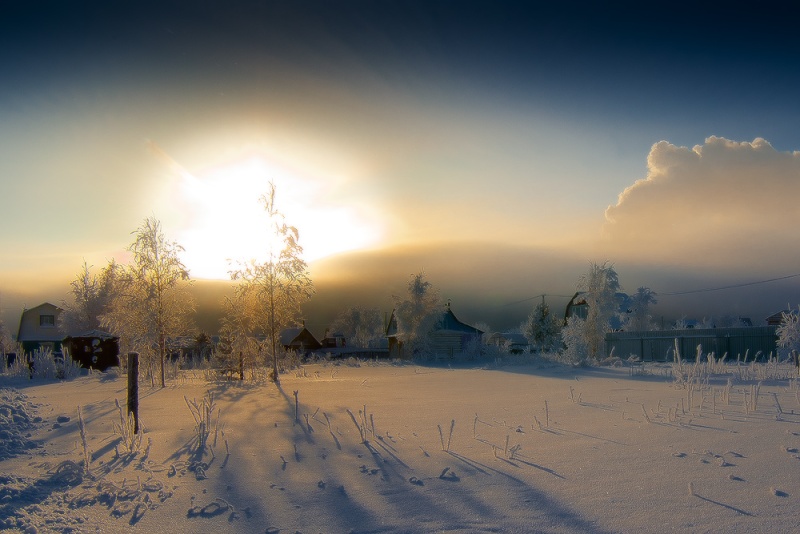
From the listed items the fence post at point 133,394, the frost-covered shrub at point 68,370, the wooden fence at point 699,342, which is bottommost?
the wooden fence at point 699,342

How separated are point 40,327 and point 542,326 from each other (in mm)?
50971

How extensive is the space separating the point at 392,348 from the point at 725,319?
6777 centimetres

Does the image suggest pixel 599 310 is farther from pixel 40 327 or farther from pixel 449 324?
pixel 40 327

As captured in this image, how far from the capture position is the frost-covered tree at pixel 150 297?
20938 mm

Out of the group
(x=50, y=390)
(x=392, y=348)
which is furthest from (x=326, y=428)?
(x=392, y=348)

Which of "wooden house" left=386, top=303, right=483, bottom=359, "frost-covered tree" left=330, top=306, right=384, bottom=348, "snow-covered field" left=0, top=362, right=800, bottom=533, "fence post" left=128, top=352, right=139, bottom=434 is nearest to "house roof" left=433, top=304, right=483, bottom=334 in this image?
"wooden house" left=386, top=303, right=483, bottom=359

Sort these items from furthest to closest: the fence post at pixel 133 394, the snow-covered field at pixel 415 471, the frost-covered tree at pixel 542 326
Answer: the frost-covered tree at pixel 542 326 < the fence post at pixel 133 394 < the snow-covered field at pixel 415 471

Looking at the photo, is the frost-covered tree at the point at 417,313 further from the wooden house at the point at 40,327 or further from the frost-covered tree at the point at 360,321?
the frost-covered tree at the point at 360,321

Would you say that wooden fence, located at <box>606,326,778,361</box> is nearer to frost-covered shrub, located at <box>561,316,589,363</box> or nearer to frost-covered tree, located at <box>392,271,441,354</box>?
frost-covered shrub, located at <box>561,316,589,363</box>

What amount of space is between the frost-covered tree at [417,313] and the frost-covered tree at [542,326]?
847 inches

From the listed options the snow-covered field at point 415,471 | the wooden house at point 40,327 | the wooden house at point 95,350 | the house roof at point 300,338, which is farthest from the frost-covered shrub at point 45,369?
the house roof at point 300,338

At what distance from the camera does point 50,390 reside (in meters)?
18.1

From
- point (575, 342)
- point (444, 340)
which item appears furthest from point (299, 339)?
point (575, 342)

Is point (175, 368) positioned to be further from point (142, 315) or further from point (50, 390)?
point (50, 390)
